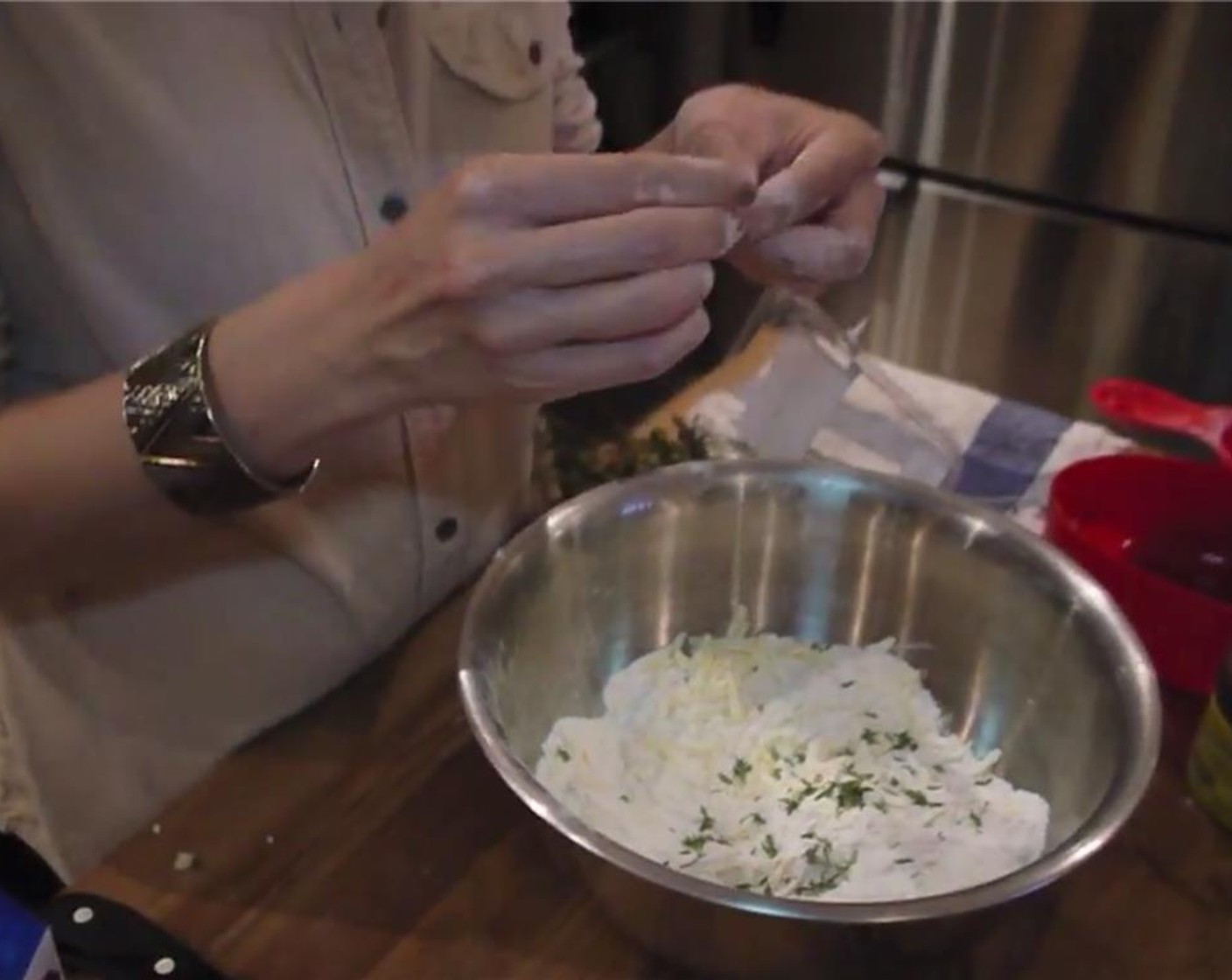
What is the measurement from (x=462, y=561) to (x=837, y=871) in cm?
34

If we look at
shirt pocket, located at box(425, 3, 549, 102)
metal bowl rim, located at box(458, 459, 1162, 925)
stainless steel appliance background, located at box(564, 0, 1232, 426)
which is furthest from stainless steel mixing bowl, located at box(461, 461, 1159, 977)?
stainless steel appliance background, located at box(564, 0, 1232, 426)

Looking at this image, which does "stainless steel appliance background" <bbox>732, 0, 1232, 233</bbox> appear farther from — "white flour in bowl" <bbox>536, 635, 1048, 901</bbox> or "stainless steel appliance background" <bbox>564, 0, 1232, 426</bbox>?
"white flour in bowl" <bbox>536, 635, 1048, 901</bbox>

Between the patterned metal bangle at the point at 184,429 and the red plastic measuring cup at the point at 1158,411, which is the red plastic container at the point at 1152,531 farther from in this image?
the patterned metal bangle at the point at 184,429

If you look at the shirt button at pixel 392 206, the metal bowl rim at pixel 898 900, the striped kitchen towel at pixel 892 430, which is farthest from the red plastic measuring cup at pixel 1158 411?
the shirt button at pixel 392 206

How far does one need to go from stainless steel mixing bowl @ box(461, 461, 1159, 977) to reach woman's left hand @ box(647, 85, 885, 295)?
0.12 meters

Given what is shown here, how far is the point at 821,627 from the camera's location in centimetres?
89

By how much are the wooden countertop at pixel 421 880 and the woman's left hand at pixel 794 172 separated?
0.33 metres

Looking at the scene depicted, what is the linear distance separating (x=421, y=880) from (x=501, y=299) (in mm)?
309

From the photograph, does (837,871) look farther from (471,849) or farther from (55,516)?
(55,516)

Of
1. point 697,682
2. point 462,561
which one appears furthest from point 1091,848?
point 462,561

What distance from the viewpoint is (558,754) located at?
2.55ft

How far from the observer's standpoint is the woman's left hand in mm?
816

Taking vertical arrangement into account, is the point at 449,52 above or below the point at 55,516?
above

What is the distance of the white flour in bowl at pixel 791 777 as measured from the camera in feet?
2.32
